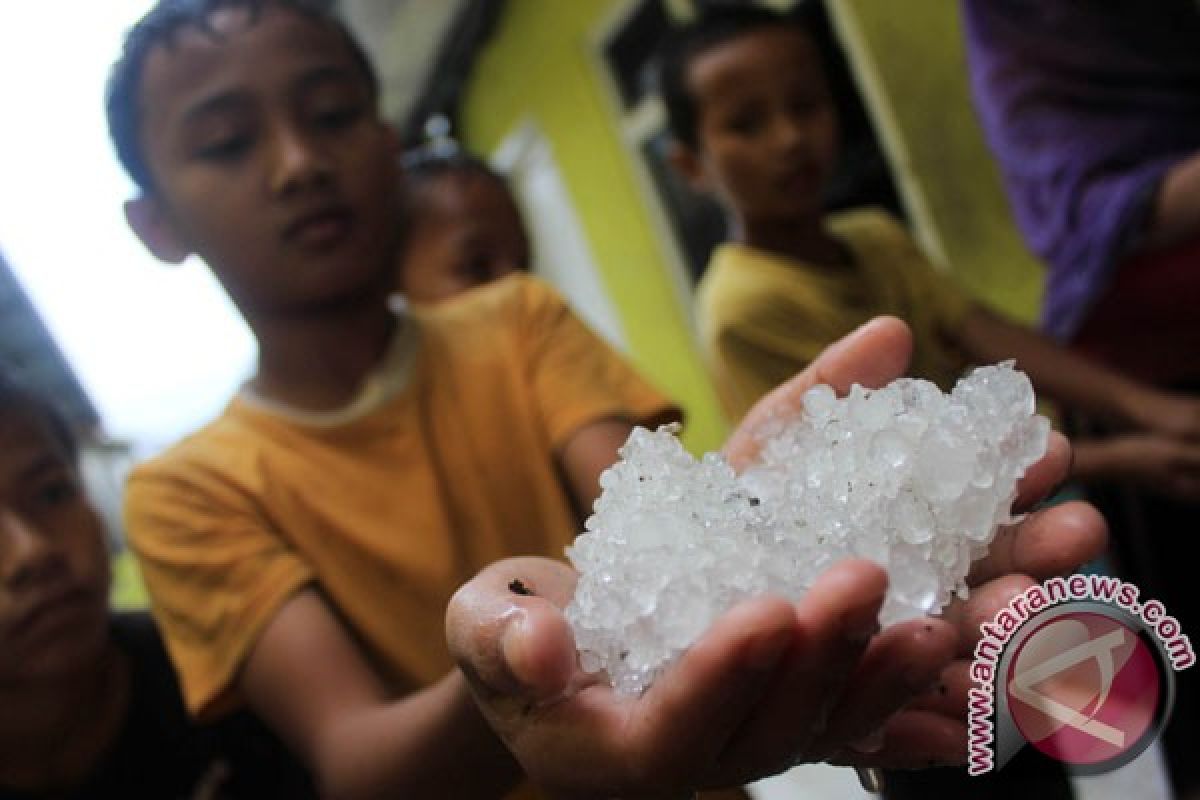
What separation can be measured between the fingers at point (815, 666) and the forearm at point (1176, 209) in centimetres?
52

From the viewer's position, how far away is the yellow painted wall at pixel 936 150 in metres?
0.77

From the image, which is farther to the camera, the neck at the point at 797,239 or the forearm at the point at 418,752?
the neck at the point at 797,239

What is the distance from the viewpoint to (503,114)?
783 millimetres

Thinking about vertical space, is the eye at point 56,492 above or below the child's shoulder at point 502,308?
above

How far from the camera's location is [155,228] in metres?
0.45

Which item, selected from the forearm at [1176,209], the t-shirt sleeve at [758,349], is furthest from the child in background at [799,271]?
the forearm at [1176,209]

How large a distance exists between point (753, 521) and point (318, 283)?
30cm

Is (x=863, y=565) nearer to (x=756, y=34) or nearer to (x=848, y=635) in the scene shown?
(x=848, y=635)

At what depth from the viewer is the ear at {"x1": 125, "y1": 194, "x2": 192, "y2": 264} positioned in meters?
0.45

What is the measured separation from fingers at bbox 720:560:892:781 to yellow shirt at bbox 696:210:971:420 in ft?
0.70

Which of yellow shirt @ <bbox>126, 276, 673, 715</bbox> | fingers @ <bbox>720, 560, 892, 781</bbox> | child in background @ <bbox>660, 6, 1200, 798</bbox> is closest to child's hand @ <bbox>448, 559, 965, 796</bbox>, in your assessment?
fingers @ <bbox>720, 560, 892, 781</bbox>

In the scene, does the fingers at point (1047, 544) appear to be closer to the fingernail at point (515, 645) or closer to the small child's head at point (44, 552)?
the fingernail at point (515, 645)

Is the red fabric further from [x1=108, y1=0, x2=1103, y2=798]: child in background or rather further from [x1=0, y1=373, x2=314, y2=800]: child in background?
[x1=0, y1=373, x2=314, y2=800]: child in background

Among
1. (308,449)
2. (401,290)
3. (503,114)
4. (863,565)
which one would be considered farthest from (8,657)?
(503,114)
